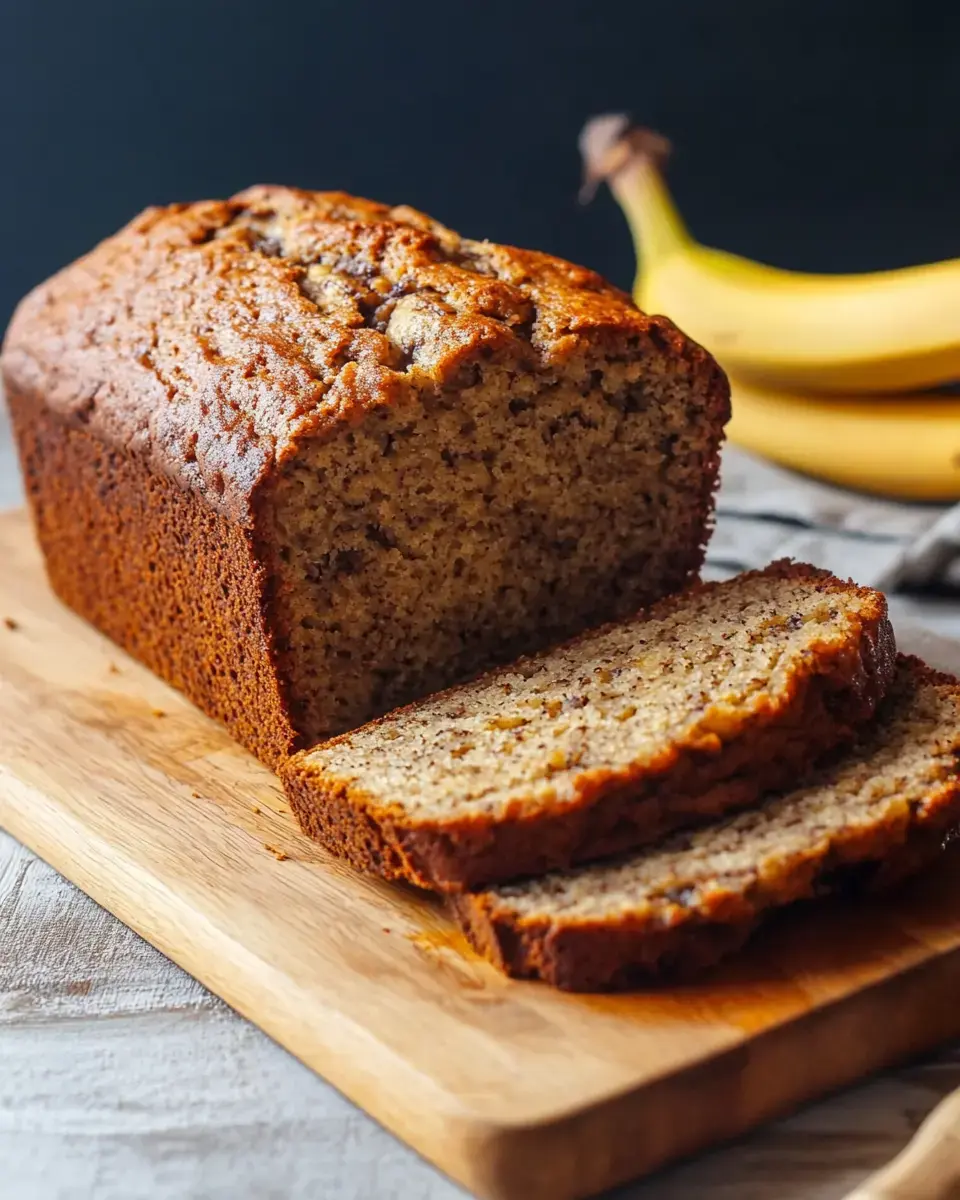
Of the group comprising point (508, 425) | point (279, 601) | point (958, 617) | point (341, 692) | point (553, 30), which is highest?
point (553, 30)

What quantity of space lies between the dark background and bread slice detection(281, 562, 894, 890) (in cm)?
297

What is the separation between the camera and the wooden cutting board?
2.06 metres

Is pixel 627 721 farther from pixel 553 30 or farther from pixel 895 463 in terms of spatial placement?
pixel 553 30

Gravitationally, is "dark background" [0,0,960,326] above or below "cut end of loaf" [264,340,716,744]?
above

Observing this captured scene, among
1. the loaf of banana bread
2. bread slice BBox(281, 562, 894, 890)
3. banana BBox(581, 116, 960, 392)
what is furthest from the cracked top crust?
banana BBox(581, 116, 960, 392)

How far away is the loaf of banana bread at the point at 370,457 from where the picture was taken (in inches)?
113

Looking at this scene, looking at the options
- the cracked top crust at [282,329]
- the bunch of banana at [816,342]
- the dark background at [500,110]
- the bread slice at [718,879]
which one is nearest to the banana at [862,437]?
the bunch of banana at [816,342]

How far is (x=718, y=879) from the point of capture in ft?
7.57

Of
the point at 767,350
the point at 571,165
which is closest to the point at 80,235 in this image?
the point at 571,165

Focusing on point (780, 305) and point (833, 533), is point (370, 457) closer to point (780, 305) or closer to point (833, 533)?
point (833, 533)

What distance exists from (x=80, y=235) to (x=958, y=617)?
363 centimetres

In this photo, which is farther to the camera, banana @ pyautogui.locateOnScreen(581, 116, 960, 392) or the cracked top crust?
banana @ pyautogui.locateOnScreen(581, 116, 960, 392)

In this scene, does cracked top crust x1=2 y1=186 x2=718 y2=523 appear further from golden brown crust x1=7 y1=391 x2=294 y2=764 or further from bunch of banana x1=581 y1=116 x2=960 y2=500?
bunch of banana x1=581 y1=116 x2=960 y2=500

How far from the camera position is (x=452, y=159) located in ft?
18.3
